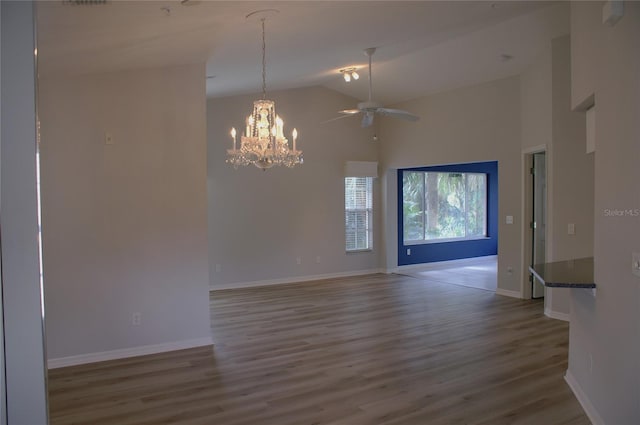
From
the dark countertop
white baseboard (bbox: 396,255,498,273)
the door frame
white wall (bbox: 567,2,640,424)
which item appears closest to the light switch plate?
white wall (bbox: 567,2,640,424)

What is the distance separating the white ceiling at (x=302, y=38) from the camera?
3.33 metres

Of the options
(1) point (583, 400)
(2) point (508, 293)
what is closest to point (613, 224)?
(1) point (583, 400)

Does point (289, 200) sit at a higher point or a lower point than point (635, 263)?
higher

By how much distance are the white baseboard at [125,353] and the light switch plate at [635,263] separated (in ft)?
12.6

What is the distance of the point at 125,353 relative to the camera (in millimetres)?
4562

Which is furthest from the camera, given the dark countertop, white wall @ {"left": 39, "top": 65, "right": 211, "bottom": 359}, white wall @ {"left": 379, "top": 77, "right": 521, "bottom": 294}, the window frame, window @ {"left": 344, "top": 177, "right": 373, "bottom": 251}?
the window frame

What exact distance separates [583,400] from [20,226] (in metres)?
3.62

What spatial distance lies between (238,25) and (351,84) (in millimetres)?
4788

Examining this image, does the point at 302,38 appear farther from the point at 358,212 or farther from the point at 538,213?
the point at 358,212

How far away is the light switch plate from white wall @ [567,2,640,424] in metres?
0.05

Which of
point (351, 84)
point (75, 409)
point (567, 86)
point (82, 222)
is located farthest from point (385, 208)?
point (75, 409)

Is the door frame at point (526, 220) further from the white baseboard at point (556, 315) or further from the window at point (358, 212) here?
the window at point (358, 212)

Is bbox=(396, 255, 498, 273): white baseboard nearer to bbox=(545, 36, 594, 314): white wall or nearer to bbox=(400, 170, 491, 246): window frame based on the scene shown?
bbox=(400, 170, 491, 246): window frame

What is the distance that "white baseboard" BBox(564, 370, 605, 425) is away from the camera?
3.08 meters
